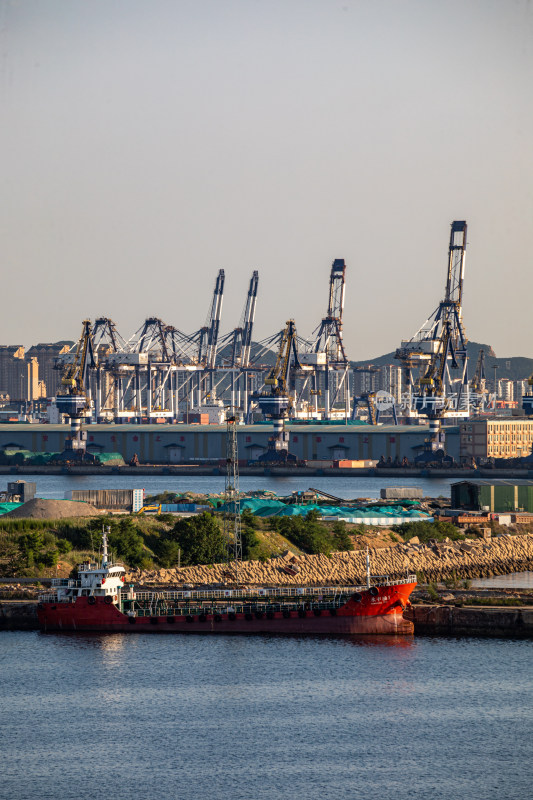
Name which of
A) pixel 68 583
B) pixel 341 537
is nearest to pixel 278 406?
pixel 341 537

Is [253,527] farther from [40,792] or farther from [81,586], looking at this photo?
[40,792]

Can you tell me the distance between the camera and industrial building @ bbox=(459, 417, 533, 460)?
411 feet

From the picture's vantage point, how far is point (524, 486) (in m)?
70.2

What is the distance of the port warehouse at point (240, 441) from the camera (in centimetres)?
12644

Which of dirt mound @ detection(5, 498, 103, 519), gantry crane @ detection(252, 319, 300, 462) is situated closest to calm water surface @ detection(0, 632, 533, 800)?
dirt mound @ detection(5, 498, 103, 519)

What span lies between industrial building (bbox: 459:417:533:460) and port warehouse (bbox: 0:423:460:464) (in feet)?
3.85

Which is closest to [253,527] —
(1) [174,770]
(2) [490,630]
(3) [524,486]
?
(2) [490,630]

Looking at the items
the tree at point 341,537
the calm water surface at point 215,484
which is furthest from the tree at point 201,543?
the calm water surface at point 215,484

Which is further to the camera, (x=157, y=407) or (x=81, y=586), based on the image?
(x=157, y=407)

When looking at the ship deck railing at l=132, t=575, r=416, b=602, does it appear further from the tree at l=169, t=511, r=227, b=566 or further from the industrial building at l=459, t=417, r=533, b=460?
the industrial building at l=459, t=417, r=533, b=460

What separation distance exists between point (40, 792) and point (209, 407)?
494 ft

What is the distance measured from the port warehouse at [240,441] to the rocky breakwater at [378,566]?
6904 centimetres

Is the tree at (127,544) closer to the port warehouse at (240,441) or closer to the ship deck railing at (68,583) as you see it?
the ship deck railing at (68,583)

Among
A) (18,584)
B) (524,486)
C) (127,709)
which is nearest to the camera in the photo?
(127,709)
